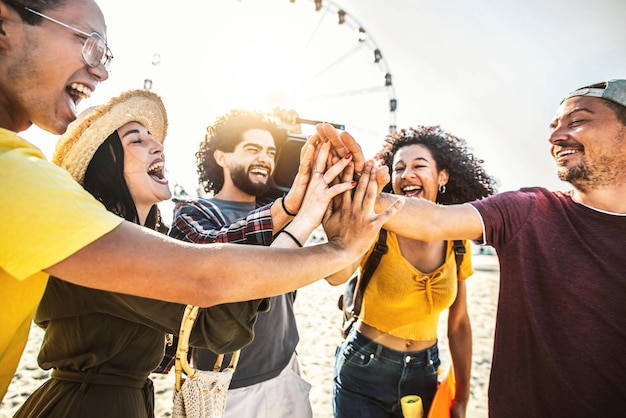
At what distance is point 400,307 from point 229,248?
1.74 meters

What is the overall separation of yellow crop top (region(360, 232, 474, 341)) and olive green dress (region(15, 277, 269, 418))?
1.29m

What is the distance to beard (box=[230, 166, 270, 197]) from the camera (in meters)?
2.78

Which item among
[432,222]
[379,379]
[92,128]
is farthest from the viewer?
[379,379]

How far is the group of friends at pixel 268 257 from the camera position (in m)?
0.90

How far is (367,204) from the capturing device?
4.90ft

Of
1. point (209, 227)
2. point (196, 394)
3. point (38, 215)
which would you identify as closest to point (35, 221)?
point (38, 215)

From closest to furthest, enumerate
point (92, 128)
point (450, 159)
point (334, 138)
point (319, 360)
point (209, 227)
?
point (334, 138) → point (92, 128) → point (209, 227) → point (450, 159) → point (319, 360)

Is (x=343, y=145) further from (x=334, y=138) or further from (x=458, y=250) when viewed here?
(x=458, y=250)

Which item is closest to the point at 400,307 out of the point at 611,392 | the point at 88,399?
the point at 611,392

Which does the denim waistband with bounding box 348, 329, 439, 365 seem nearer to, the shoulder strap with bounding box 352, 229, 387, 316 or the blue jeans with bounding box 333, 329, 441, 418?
the blue jeans with bounding box 333, 329, 441, 418

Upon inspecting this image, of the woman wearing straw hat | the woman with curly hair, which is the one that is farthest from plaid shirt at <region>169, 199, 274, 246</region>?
the woman with curly hair

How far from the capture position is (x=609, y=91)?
77.6 inches

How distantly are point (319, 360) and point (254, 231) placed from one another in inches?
208

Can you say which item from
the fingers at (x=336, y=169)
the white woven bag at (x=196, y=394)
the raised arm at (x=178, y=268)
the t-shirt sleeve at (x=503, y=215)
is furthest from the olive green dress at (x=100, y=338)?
the t-shirt sleeve at (x=503, y=215)
